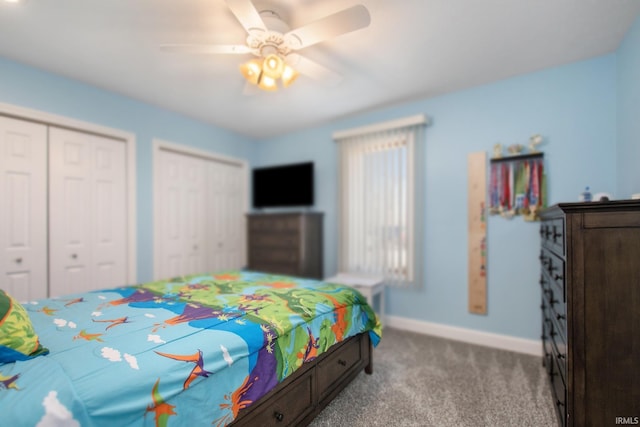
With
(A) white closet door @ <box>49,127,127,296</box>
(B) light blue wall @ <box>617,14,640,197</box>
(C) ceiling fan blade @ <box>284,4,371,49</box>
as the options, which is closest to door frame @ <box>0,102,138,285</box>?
(A) white closet door @ <box>49,127,127,296</box>

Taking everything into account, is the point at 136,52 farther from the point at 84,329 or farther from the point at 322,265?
the point at 322,265

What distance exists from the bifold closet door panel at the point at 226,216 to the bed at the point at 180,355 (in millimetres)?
1906

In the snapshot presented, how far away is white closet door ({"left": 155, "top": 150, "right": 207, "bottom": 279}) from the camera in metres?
3.46

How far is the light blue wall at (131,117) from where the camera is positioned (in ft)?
8.10

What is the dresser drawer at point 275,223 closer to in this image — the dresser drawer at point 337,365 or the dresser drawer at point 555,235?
the dresser drawer at point 337,365

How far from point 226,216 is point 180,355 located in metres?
3.21

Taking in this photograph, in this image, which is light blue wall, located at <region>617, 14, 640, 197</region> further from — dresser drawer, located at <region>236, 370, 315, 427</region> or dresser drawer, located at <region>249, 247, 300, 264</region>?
dresser drawer, located at <region>249, 247, 300, 264</region>

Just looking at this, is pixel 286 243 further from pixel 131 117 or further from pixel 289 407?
pixel 289 407

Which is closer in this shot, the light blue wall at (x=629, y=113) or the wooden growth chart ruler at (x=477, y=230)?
the light blue wall at (x=629, y=113)

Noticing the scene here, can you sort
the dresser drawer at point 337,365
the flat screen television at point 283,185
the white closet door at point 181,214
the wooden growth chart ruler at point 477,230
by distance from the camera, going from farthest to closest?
the flat screen television at point 283,185, the white closet door at point 181,214, the wooden growth chart ruler at point 477,230, the dresser drawer at point 337,365

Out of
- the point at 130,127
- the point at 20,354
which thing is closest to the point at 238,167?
the point at 130,127

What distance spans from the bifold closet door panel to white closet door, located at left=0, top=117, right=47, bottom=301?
5.55ft

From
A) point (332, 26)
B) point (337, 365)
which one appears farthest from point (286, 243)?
point (332, 26)

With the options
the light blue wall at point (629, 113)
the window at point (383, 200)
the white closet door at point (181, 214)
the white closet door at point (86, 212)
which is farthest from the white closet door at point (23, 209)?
the light blue wall at point (629, 113)
